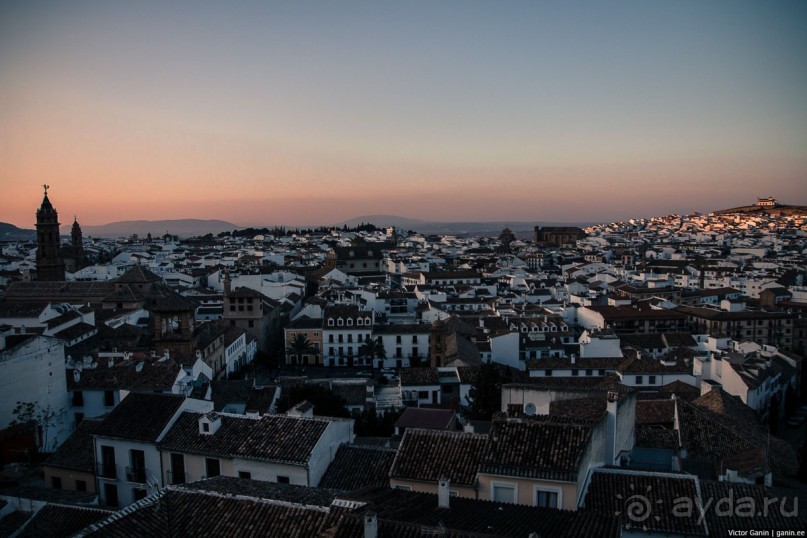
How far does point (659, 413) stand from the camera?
23.2 m

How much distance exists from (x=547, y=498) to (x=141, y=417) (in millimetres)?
10522

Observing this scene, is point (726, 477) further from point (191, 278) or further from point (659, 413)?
point (191, 278)

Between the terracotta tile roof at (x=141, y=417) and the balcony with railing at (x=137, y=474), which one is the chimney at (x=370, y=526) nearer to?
the terracotta tile roof at (x=141, y=417)

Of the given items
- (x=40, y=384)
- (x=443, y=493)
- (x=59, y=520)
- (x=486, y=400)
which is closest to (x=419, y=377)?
(x=486, y=400)

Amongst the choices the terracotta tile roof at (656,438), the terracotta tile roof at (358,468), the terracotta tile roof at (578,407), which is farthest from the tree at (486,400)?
the terracotta tile roof at (358,468)

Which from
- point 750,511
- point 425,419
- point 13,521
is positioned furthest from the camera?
point 425,419

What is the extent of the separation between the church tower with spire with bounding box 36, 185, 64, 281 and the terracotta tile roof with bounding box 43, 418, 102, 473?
4310 centimetres

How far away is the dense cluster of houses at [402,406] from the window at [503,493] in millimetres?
37

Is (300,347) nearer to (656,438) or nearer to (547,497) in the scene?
(656,438)

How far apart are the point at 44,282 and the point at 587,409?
4727 centimetres

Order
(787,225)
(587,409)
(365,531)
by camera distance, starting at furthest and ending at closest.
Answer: (787,225), (587,409), (365,531)

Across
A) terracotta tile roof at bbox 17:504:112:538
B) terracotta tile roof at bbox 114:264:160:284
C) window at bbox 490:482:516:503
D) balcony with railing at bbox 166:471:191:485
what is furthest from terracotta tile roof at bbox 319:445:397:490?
terracotta tile roof at bbox 114:264:160:284

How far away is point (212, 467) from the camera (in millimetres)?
14859

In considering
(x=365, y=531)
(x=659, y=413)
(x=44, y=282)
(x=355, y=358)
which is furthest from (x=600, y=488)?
(x=44, y=282)
